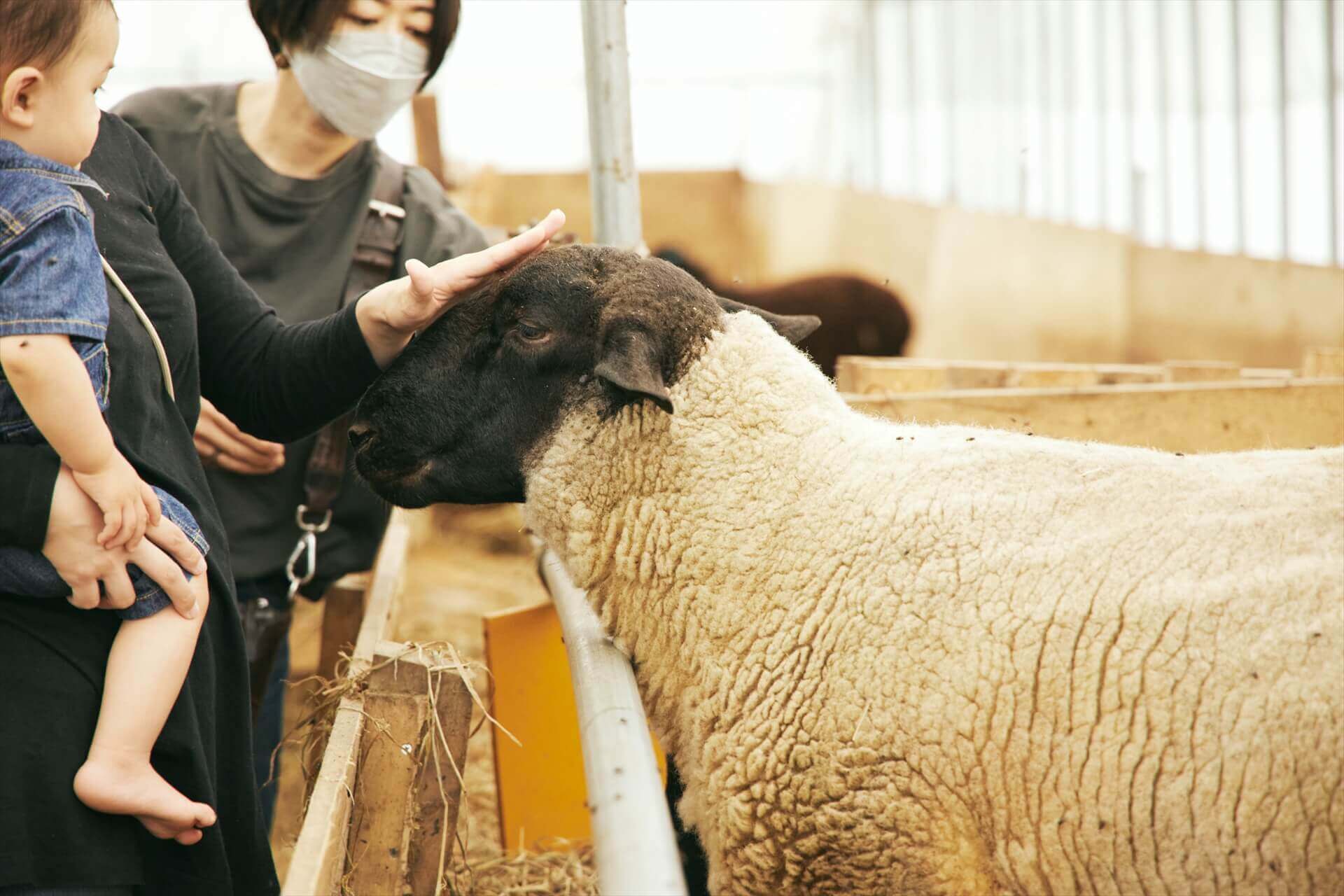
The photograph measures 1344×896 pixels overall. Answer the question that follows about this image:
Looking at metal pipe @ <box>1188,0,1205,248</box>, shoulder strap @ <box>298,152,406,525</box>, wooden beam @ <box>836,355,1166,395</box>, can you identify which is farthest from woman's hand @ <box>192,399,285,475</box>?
metal pipe @ <box>1188,0,1205,248</box>

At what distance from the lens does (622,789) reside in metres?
1.35

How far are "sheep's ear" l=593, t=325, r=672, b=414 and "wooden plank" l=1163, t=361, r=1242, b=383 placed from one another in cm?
194

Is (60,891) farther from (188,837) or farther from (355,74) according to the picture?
(355,74)

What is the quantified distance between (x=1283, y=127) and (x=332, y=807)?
19.9ft

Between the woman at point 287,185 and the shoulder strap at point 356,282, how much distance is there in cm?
1

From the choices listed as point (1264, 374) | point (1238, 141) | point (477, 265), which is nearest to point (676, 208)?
point (1238, 141)

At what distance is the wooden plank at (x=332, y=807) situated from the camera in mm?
1552

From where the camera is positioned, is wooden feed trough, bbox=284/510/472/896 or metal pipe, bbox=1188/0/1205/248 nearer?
wooden feed trough, bbox=284/510/472/896

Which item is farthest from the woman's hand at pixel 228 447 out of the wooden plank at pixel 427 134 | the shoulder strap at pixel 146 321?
the wooden plank at pixel 427 134

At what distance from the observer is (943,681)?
1.84 metres

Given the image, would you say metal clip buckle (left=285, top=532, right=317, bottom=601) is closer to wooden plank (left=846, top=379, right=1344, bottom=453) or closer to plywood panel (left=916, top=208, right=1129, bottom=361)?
wooden plank (left=846, top=379, right=1344, bottom=453)

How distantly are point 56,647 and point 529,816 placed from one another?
1791 millimetres

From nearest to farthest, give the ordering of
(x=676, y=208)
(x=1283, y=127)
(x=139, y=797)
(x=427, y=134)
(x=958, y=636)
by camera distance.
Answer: (x=139, y=797)
(x=958, y=636)
(x=1283, y=127)
(x=427, y=134)
(x=676, y=208)

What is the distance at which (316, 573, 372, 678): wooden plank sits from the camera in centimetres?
336
